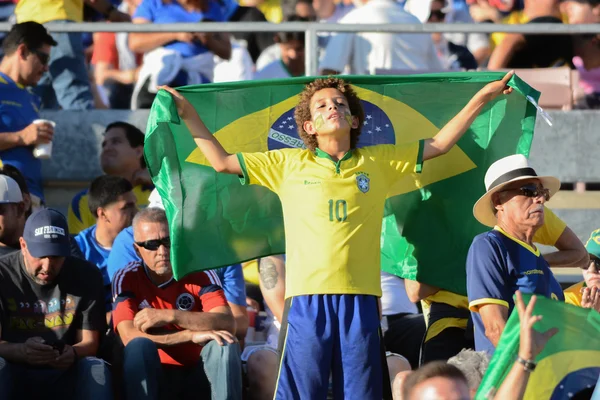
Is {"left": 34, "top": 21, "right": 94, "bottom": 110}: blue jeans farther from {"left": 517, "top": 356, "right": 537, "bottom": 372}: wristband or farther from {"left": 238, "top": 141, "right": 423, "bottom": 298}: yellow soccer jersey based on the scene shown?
{"left": 517, "top": 356, "right": 537, "bottom": 372}: wristband

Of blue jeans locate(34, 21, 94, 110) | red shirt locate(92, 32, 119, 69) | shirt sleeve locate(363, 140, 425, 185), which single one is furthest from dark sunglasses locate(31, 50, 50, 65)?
shirt sleeve locate(363, 140, 425, 185)

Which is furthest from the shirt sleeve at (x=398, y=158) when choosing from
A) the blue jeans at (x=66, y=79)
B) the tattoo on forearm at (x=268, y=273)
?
the blue jeans at (x=66, y=79)

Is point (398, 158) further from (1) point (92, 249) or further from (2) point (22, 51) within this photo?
(2) point (22, 51)

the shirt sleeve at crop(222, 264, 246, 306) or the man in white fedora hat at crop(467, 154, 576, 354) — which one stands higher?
the man in white fedora hat at crop(467, 154, 576, 354)

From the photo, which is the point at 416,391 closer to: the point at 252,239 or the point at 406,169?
the point at 406,169

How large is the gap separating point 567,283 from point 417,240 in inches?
80.3

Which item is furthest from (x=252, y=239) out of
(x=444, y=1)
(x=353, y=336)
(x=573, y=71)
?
(x=444, y=1)

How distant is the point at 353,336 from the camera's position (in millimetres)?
5949

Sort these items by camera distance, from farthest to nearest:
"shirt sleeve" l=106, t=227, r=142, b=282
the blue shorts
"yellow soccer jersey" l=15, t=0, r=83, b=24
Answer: "yellow soccer jersey" l=15, t=0, r=83, b=24 < "shirt sleeve" l=106, t=227, r=142, b=282 < the blue shorts

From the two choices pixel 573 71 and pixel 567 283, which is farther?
pixel 573 71

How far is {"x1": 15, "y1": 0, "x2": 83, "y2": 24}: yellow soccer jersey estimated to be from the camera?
33.2 ft

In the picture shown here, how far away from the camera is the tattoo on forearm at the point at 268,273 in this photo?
7.74 meters

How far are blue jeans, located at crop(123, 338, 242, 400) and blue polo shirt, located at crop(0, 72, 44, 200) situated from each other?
2.60 m

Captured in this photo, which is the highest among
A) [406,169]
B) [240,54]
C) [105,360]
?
[240,54]
